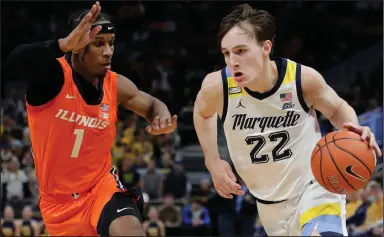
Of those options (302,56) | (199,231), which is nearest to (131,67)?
(302,56)

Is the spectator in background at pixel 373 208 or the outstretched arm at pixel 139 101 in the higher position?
the outstretched arm at pixel 139 101

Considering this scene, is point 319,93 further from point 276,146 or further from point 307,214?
point 307,214

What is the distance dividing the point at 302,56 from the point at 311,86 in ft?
41.3

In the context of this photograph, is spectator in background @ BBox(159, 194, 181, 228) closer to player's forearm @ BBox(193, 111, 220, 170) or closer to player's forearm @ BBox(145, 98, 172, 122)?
player's forearm @ BBox(145, 98, 172, 122)

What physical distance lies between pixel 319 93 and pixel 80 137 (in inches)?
75.4

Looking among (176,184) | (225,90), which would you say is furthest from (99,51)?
(176,184)

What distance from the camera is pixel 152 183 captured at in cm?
1308

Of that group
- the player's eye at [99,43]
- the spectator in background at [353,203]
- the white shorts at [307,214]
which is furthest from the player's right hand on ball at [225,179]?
the spectator in background at [353,203]

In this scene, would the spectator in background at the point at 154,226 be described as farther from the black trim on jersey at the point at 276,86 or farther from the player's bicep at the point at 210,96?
the black trim on jersey at the point at 276,86

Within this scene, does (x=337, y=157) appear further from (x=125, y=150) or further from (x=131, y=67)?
(x=131, y=67)

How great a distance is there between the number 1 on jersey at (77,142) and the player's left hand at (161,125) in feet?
1.73

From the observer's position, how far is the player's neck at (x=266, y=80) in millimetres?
5180

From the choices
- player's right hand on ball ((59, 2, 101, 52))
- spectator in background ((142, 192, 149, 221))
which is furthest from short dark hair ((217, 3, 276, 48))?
spectator in background ((142, 192, 149, 221))

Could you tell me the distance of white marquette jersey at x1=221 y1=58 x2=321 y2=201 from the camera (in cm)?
522
